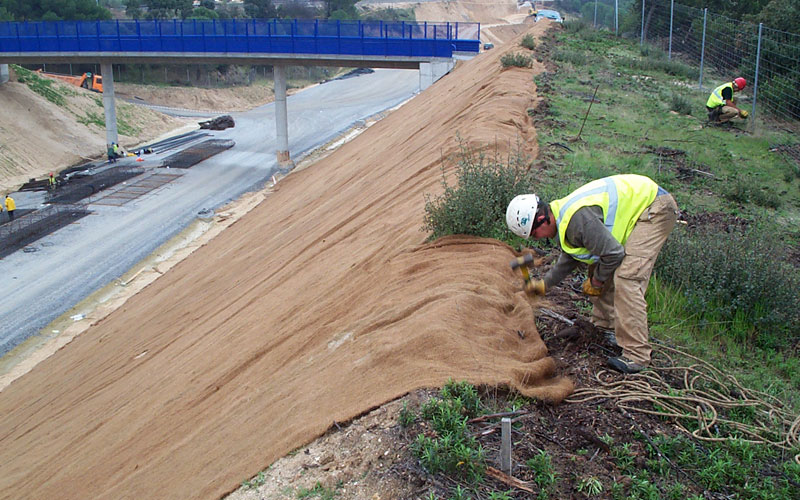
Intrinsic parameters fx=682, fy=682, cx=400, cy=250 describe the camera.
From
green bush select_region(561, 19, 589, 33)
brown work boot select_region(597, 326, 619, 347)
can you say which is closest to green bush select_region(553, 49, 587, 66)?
green bush select_region(561, 19, 589, 33)

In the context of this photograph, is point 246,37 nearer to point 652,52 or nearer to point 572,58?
point 572,58

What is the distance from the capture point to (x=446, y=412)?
4980 mm

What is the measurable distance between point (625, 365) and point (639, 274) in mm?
828

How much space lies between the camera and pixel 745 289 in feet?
24.4

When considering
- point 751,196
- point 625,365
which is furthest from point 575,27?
point 625,365

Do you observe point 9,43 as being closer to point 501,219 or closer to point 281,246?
point 281,246

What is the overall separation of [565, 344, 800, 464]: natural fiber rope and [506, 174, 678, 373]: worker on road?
0.93 ft

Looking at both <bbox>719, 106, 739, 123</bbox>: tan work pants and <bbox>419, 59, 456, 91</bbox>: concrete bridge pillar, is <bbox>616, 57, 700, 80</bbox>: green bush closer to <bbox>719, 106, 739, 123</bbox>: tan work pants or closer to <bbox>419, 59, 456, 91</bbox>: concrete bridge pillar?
<bbox>419, 59, 456, 91</bbox>: concrete bridge pillar

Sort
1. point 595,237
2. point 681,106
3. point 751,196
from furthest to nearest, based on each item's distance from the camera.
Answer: point 681,106, point 751,196, point 595,237

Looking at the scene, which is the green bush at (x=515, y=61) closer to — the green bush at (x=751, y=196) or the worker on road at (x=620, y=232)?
the green bush at (x=751, y=196)

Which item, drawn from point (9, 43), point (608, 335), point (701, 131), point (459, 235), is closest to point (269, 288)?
point (459, 235)

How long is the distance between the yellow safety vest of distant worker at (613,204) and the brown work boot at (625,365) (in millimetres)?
931

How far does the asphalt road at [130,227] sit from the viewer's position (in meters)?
20.8

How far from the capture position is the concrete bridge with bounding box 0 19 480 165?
34312 mm
